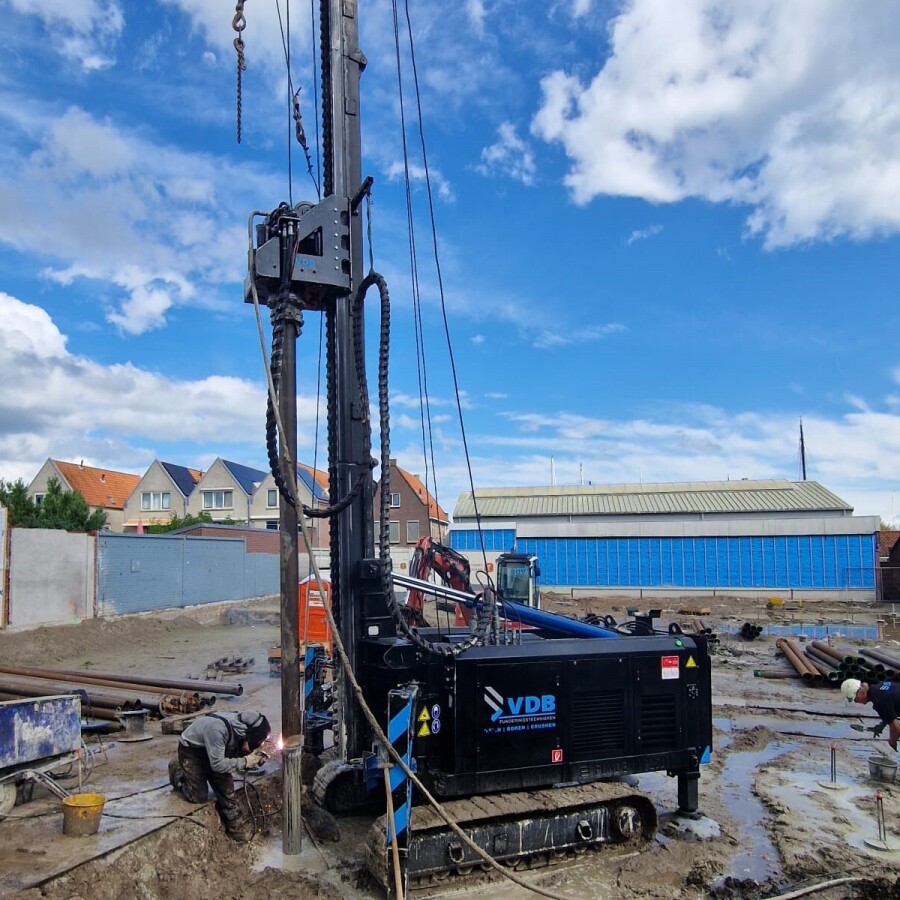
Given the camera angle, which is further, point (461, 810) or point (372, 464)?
point (372, 464)

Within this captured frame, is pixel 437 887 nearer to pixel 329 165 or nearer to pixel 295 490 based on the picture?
pixel 295 490

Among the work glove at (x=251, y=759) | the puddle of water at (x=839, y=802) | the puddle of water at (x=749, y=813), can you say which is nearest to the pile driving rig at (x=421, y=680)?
the work glove at (x=251, y=759)

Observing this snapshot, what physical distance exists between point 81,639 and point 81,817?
1350cm

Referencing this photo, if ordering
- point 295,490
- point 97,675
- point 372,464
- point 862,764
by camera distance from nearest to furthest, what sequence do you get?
point 295,490
point 372,464
point 862,764
point 97,675

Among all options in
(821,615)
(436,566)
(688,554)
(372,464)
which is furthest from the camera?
(688,554)

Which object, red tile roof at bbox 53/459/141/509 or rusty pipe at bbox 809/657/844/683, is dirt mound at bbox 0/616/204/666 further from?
red tile roof at bbox 53/459/141/509

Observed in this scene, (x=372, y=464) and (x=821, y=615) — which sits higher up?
(x=372, y=464)

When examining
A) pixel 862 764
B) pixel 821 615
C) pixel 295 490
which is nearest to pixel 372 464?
pixel 295 490

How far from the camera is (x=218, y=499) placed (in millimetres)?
49969

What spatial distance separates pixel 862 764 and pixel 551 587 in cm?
2921

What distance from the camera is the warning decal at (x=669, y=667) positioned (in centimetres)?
676

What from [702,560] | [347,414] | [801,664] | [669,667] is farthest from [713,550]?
[347,414]

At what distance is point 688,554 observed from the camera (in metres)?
36.7

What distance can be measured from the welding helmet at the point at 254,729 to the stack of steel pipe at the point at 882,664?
1062 cm
